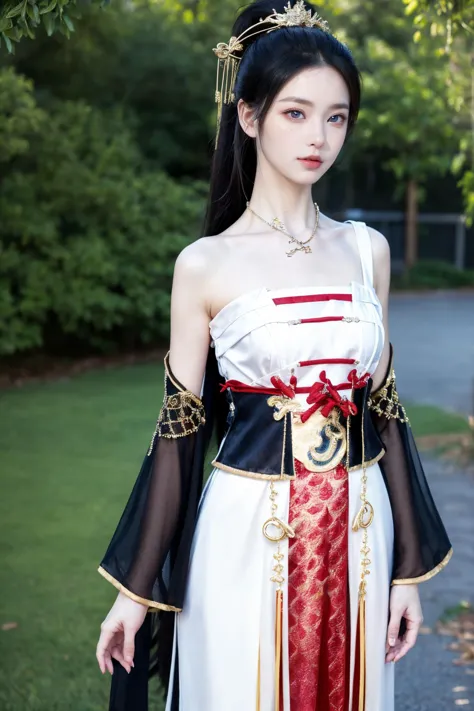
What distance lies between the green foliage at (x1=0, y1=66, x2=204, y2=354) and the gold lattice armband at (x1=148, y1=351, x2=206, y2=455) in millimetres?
9030

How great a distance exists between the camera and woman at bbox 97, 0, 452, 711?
6.04 feet

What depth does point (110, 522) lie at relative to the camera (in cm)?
612

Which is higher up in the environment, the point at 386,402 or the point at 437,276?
the point at 386,402

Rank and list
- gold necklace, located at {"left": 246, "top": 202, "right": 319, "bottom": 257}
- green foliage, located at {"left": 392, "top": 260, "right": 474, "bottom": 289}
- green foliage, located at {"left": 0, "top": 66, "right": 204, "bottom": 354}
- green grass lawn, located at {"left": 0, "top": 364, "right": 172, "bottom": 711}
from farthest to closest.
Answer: green foliage, located at {"left": 392, "top": 260, "right": 474, "bottom": 289} → green foliage, located at {"left": 0, "top": 66, "right": 204, "bottom": 354} → green grass lawn, located at {"left": 0, "top": 364, "right": 172, "bottom": 711} → gold necklace, located at {"left": 246, "top": 202, "right": 319, "bottom": 257}

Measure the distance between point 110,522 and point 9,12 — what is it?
4.38 m

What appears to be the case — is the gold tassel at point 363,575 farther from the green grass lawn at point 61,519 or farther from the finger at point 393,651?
the green grass lawn at point 61,519

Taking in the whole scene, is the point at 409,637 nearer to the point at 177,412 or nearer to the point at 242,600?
the point at 242,600

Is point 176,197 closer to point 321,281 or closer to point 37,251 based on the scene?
point 37,251

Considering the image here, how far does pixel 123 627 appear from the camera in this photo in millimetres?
1882

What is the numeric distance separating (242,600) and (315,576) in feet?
0.50

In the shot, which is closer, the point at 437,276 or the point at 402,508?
the point at 402,508

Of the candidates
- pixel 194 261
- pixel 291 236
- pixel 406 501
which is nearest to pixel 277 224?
pixel 291 236

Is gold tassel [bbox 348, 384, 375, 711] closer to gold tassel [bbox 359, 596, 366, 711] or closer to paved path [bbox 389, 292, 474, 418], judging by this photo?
gold tassel [bbox 359, 596, 366, 711]

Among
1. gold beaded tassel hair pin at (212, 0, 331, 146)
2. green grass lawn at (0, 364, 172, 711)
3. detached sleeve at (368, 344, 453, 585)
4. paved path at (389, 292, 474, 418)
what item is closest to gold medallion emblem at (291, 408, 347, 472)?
detached sleeve at (368, 344, 453, 585)
